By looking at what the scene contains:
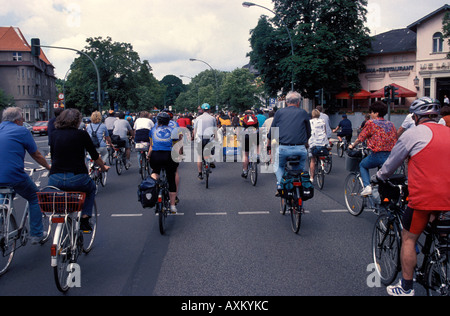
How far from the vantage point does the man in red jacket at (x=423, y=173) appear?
3.60 m

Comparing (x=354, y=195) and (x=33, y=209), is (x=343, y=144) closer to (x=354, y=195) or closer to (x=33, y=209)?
(x=354, y=195)

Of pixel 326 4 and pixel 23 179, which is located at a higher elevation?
pixel 326 4

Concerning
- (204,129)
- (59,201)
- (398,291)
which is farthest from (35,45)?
(398,291)

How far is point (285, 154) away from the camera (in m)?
7.13

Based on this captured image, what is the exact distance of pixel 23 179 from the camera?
530cm

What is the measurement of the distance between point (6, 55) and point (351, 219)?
85.5 metres

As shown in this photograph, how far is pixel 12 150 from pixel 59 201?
44.5 inches

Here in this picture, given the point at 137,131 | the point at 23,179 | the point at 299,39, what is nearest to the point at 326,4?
the point at 299,39

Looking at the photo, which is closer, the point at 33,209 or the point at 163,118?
the point at 33,209

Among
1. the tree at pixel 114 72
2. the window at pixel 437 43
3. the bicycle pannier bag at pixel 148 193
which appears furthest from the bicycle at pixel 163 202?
the tree at pixel 114 72

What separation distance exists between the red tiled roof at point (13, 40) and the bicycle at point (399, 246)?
86.6 metres

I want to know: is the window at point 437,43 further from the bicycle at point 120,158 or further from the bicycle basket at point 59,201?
the bicycle basket at point 59,201

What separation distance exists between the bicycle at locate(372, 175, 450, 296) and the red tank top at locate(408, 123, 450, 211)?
18 cm

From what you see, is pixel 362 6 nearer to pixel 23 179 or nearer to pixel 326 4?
pixel 326 4
